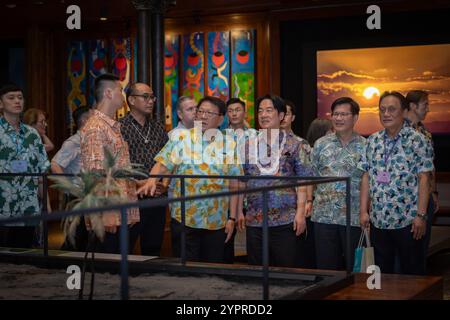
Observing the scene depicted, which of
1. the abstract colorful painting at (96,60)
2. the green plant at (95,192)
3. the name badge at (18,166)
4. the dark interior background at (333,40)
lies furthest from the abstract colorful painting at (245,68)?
the green plant at (95,192)

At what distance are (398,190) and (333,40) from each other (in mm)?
5844

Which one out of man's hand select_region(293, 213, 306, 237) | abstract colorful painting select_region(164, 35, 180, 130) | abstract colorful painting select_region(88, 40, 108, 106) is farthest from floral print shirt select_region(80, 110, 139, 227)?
abstract colorful painting select_region(88, 40, 108, 106)

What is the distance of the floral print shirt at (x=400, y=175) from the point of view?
4.47 meters

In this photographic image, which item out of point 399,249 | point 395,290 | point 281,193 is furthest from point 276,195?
point 395,290

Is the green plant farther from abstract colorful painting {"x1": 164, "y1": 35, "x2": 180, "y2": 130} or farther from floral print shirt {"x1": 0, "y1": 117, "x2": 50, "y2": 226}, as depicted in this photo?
abstract colorful painting {"x1": 164, "y1": 35, "x2": 180, "y2": 130}

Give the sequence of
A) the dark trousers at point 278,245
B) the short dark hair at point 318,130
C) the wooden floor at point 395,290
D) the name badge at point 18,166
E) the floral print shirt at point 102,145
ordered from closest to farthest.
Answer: the wooden floor at point 395,290 < the floral print shirt at point 102,145 < the dark trousers at point 278,245 < the name badge at point 18,166 < the short dark hair at point 318,130

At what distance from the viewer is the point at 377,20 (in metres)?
9.55

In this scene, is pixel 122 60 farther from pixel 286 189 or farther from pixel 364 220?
pixel 364 220

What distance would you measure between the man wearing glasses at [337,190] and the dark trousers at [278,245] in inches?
7.6

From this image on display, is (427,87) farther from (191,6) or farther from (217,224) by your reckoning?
(217,224)

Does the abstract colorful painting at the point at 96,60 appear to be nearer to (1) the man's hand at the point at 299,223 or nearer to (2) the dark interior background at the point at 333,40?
(2) the dark interior background at the point at 333,40

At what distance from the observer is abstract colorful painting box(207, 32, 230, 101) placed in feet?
35.1

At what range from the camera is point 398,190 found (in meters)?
4.49
